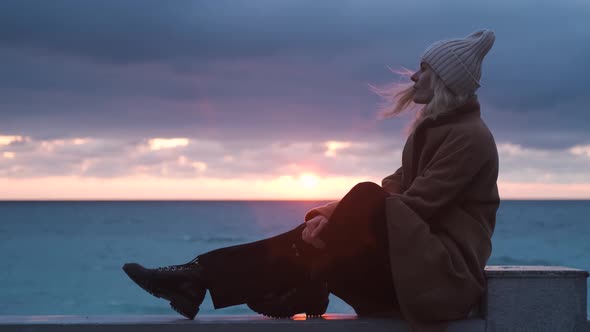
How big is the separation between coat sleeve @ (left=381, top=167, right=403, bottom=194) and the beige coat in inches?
12.2

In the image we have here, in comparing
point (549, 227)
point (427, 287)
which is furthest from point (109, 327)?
point (549, 227)

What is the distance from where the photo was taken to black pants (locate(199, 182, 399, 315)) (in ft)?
10.3

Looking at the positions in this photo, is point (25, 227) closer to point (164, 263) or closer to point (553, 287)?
point (164, 263)

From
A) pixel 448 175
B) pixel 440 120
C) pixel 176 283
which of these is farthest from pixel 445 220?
pixel 176 283

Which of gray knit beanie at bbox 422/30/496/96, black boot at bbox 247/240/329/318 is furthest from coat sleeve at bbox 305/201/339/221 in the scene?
gray knit beanie at bbox 422/30/496/96

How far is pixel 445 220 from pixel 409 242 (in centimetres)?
23

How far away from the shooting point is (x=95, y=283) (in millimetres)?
28359

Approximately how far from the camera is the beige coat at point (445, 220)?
304 cm

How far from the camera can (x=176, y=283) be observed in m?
3.37

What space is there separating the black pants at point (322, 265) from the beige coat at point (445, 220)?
12cm

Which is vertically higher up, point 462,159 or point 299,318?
point 462,159

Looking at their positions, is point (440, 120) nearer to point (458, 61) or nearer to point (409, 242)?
point (458, 61)

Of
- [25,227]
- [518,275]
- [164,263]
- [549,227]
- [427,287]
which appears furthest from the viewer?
[25,227]

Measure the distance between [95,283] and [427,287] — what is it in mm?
26927
